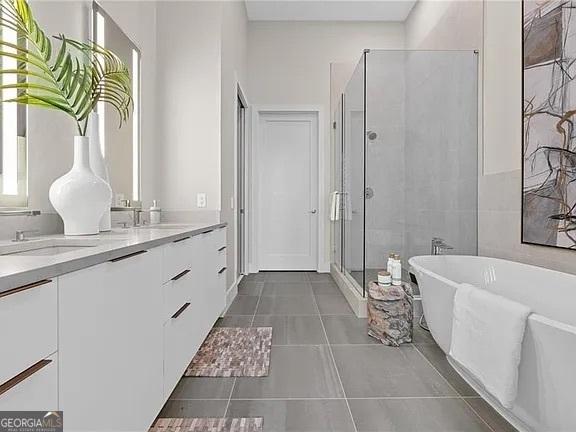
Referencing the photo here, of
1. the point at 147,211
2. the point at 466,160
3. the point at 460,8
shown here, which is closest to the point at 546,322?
the point at 466,160

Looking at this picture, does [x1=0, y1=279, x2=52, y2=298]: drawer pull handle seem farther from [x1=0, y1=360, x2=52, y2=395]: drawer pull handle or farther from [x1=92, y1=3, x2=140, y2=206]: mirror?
[x1=92, y1=3, x2=140, y2=206]: mirror

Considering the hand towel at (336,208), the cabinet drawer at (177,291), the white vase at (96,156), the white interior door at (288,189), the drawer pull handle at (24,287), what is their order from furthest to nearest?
the white interior door at (288,189), the hand towel at (336,208), the white vase at (96,156), the cabinet drawer at (177,291), the drawer pull handle at (24,287)

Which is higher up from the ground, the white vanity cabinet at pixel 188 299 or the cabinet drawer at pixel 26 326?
the cabinet drawer at pixel 26 326

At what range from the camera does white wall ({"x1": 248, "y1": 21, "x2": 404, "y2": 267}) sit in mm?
5488

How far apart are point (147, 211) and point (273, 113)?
306cm

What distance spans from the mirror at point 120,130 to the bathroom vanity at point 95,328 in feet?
3.03

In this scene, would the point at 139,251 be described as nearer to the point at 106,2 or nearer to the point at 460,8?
the point at 106,2

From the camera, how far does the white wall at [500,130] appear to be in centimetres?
262

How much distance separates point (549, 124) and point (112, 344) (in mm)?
2436

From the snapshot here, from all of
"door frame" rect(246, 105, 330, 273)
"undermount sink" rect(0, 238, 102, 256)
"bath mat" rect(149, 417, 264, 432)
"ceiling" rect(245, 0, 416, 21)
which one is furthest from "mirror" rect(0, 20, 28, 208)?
"ceiling" rect(245, 0, 416, 21)

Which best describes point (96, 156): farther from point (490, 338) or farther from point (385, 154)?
point (385, 154)

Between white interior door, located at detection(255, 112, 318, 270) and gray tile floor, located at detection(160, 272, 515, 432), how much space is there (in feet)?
8.53

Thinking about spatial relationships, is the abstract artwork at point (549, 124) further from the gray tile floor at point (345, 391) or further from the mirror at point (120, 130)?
the mirror at point (120, 130)

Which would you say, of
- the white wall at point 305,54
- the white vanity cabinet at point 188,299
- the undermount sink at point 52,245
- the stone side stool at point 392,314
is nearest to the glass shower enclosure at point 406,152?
the stone side stool at point 392,314
